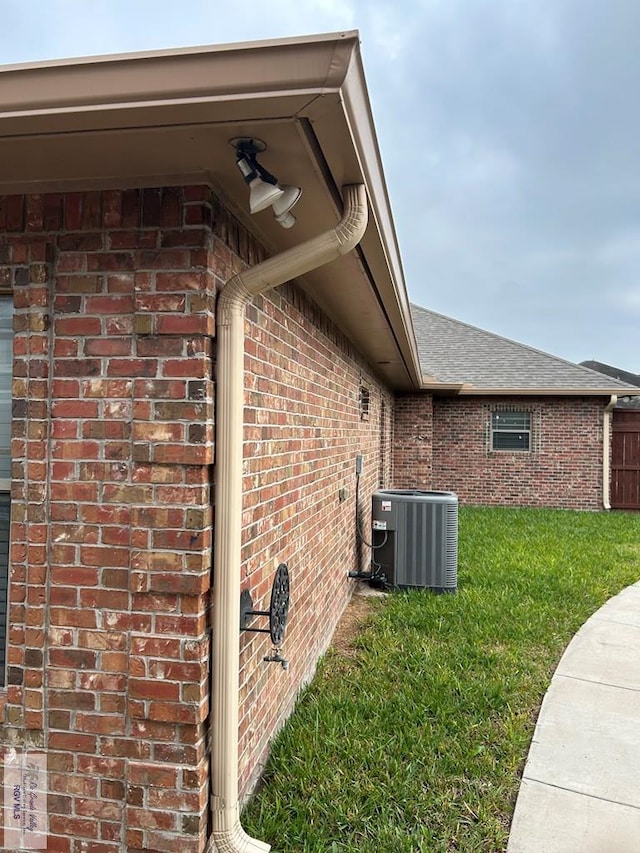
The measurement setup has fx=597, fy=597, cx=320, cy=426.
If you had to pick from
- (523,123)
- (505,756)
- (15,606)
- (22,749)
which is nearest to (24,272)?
(15,606)

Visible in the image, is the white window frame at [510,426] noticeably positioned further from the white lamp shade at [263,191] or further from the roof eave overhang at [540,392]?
the white lamp shade at [263,191]

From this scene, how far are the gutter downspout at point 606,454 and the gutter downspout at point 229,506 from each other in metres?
12.3

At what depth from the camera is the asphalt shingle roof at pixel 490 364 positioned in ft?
42.6

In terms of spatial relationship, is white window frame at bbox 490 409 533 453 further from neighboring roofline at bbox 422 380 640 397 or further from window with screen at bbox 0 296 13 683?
window with screen at bbox 0 296 13 683

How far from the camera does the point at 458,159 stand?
15109mm

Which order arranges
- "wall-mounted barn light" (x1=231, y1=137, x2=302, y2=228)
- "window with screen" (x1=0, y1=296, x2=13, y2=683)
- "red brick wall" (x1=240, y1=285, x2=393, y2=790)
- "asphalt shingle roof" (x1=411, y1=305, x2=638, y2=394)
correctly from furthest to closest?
"asphalt shingle roof" (x1=411, y1=305, x2=638, y2=394) < "red brick wall" (x1=240, y1=285, x2=393, y2=790) < "window with screen" (x1=0, y1=296, x2=13, y2=683) < "wall-mounted barn light" (x1=231, y1=137, x2=302, y2=228)

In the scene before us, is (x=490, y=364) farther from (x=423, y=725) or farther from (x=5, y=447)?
(x=5, y=447)

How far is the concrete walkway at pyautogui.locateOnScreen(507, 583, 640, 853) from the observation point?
2420 millimetres

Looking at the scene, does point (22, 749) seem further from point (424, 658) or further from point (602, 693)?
point (602, 693)

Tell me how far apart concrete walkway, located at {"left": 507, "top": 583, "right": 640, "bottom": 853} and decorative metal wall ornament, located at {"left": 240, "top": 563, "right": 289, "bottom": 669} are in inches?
47.8

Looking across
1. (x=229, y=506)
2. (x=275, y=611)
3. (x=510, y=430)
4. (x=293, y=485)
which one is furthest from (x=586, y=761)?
(x=510, y=430)

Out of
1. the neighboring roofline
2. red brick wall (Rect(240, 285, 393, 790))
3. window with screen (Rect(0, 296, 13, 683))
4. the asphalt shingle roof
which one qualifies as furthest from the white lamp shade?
the neighboring roofline

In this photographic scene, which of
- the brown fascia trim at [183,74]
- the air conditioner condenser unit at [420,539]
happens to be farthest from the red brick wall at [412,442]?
the brown fascia trim at [183,74]

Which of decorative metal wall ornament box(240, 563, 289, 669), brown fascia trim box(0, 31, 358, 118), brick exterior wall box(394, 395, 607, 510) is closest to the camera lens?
brown fascia trim box(0, 31, 358, 118)
